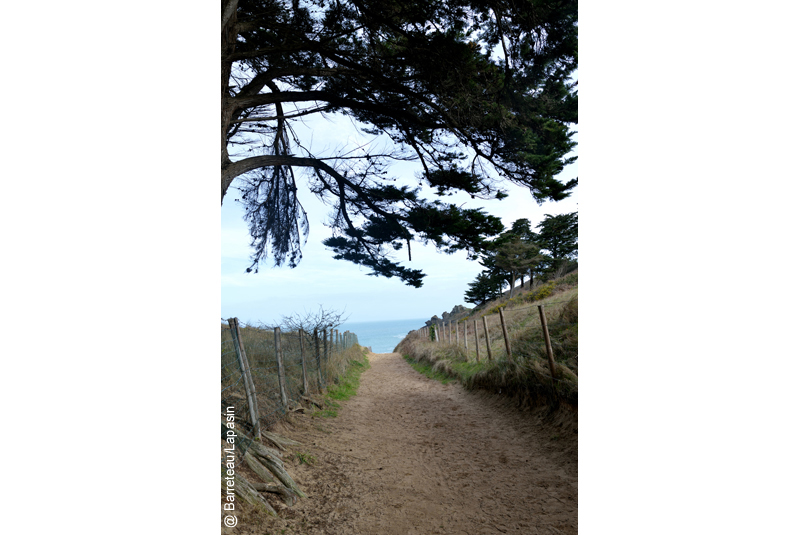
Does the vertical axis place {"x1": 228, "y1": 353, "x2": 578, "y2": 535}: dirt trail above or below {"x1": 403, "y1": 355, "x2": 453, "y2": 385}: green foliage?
above

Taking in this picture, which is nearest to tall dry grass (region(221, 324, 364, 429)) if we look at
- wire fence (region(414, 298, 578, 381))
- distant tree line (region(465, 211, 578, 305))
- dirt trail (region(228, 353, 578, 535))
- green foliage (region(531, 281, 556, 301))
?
dirt trail (region(228, 353, 578, 535))

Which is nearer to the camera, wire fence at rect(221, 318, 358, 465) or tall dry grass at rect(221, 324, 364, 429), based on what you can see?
wire fence at rect(221, 318, 358, 465)

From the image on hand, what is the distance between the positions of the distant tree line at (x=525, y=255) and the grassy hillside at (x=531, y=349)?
14 centimetres

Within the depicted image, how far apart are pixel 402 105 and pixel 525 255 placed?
1.60 metres

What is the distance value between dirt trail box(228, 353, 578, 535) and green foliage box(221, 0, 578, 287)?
1.39 metres

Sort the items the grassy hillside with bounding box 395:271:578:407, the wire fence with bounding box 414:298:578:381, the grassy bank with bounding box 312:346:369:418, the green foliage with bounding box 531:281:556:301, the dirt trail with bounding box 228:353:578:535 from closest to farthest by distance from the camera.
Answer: the dirt trail with bounding box 228:353:578:535 → the green foliage with bounding box 531:281:556:301 → the grassy hillside with bounding box 395:271:578:407 → the wire fence with bounding box 414:298:578:381 → the grassy bank with bounding box 312:346:369:418

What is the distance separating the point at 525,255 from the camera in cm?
278

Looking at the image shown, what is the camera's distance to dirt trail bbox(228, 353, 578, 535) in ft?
7.29

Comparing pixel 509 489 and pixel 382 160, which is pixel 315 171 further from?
pixel 509 489

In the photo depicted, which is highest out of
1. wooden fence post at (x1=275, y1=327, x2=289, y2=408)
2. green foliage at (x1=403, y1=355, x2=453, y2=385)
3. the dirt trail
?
wooden fence post at (x1=275, y1=327, x2=289, y2=408)

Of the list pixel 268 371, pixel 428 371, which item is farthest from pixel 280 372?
pixel 428 371

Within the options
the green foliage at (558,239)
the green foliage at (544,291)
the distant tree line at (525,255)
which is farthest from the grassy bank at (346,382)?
the green foliage at (558,239)

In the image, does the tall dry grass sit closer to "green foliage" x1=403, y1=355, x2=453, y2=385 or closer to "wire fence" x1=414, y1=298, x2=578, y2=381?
"wire fence" x1=414, y1=298, x2=578, y2=381

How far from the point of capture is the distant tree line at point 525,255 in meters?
2.59
